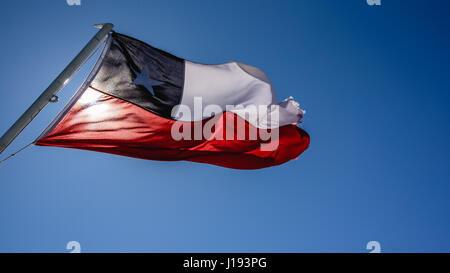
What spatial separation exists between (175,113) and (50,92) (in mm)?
2257

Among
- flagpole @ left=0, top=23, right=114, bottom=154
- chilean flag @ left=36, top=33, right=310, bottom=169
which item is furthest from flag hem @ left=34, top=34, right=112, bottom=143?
flagpole @ left=0, top=23, right=114, bottom=154

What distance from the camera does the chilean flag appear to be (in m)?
5.17

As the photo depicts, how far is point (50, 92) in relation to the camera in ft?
14.3

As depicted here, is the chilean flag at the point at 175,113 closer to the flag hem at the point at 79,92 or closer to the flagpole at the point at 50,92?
the flag hem at the point at 79,92

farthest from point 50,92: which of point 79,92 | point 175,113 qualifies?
point 175,113

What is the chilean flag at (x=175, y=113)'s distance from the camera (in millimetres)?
5172

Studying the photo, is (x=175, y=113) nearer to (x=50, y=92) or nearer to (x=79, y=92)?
(x=79, y=92)

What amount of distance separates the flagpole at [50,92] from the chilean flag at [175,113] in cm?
25

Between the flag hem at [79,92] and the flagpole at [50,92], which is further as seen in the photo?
the flag hem at [79,92]

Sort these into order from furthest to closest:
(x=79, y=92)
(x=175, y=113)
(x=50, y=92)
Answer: (x=175, y=113) → (x=79, y=92) → (x=50, y=92)

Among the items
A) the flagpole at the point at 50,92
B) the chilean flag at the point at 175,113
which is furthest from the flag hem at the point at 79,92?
the flagpole at the point at 50,92

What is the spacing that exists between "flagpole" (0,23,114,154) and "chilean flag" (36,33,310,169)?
0.81 ft

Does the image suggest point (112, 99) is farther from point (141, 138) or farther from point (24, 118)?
point (24, 118)

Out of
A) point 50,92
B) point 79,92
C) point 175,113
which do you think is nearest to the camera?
point 50,92
